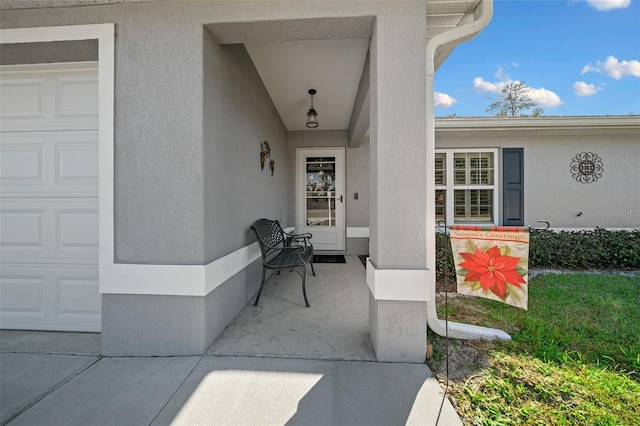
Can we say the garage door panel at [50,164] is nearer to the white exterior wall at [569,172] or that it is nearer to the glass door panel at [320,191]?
the glass door panel at [320,191]

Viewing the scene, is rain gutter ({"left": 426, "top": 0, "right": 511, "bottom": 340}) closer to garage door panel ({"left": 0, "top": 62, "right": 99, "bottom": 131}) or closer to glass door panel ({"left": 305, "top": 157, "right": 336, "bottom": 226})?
garage door panel ({"left": 0, "top": 62, "right": 99, "bottom": 131})

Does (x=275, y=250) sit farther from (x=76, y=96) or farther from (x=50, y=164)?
(x=76, y=96)

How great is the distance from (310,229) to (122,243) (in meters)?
3.71

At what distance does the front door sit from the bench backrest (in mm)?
1565

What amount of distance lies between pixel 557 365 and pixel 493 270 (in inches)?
30.6

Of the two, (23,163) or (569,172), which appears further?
(569,172)

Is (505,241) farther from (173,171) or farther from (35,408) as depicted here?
(35,408)

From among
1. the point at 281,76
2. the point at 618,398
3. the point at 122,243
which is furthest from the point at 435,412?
the point at 281,76

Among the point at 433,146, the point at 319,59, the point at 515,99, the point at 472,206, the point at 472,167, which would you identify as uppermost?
the point at 515,99

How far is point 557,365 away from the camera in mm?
1731

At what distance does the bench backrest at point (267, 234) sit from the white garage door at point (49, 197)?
1448 millimetres

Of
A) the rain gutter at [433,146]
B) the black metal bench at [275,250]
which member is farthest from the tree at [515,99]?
the black metal bench at [275,250]

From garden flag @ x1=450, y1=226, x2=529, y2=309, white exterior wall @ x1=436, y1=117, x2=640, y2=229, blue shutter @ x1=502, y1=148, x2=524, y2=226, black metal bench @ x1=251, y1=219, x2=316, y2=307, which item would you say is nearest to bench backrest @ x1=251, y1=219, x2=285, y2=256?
black metal bench @ x1=251, y1=219, x2=316, y2=307

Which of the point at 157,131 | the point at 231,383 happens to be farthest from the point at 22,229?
the point at 231,383
